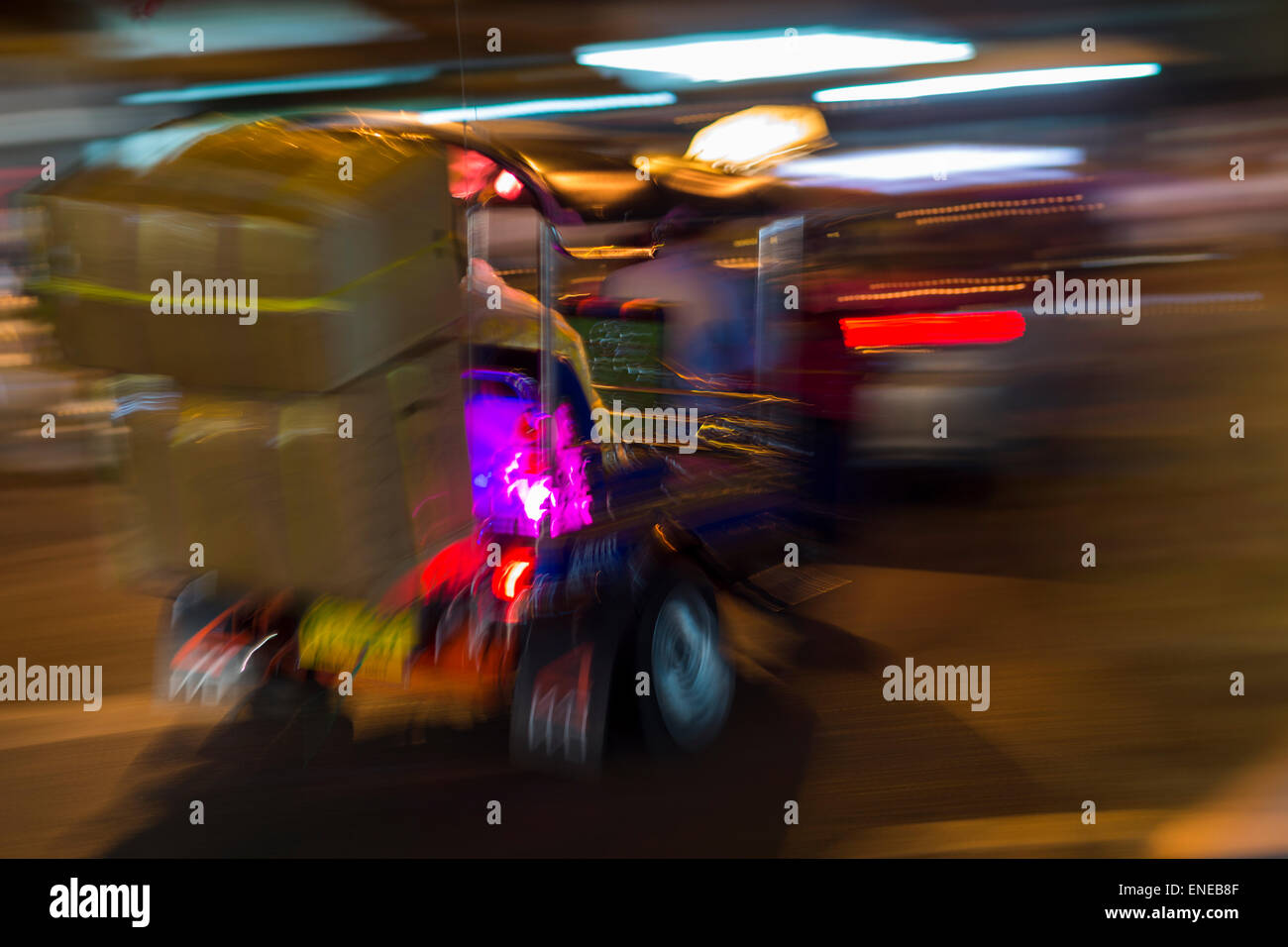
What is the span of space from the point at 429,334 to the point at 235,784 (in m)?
1.72

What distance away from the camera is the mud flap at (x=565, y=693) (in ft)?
8.92

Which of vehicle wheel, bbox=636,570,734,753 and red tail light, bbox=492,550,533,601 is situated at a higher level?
red tail light, bbox=492,550,533,601

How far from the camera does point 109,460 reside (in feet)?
7.86

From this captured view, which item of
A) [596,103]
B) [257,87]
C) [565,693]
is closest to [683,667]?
[565,693]

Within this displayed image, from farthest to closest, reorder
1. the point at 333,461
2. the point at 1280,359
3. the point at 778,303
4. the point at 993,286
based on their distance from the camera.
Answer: the point at 1280,359 < the point at 993,286 < the point at 778,303 < the point at 333,461

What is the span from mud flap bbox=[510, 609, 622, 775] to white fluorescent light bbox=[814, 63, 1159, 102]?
7.70 meters

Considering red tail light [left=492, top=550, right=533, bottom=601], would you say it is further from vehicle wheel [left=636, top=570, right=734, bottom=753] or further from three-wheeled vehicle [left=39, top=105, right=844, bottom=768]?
vehicle wheel [left=636, top=570, right=734, bottom=753]

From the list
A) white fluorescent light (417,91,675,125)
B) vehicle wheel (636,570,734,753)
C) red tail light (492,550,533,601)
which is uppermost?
white fluorescent light (417,91,675,125)

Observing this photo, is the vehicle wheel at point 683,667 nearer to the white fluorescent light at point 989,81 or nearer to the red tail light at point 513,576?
the red tail light at point 513,576

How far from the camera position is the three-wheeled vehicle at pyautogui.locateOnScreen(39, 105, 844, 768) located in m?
2.17

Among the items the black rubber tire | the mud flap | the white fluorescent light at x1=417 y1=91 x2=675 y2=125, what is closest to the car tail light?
the black rubber tire

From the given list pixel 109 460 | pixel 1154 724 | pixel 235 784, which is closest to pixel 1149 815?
pixel 1154 724

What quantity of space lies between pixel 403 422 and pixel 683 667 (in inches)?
54.9

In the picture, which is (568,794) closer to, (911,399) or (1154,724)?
(1154,724)
